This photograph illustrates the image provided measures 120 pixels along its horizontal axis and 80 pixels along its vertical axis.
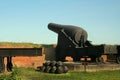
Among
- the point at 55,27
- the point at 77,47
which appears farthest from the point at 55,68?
the point at 55,27

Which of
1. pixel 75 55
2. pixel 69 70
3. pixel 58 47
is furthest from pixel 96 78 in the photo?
pixel 58 47

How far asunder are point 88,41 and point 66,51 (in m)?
1.79

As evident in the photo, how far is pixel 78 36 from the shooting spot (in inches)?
969

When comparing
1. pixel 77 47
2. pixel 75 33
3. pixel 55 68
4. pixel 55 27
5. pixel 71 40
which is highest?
pixel 55 27

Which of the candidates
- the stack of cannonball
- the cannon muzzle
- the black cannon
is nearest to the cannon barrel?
the black cannon

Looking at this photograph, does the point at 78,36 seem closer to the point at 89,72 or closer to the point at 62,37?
the point at 62,37

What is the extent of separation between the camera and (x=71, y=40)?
2439 centimetres

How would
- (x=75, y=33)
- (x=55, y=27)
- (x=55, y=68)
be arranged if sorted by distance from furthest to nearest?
1. (x=55, y=27)
2. (x=75, y=33)
3. (x=55, y=68)

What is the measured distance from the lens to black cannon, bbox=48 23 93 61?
24.4m

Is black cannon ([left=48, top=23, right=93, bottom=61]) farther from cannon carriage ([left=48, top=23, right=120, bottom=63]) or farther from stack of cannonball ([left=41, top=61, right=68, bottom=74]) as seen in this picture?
stack of cannonball ([left=41, top=61, right=68, bottom=74])

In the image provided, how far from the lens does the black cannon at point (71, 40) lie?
24391 millimetres

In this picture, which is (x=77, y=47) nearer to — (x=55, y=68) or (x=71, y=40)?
(x=71, y=40)

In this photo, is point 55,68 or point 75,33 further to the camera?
point 75,33

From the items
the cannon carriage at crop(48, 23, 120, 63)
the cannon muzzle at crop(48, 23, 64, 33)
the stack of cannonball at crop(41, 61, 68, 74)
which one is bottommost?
the stack of cannonball at crop(41, 61, 68, 74)
